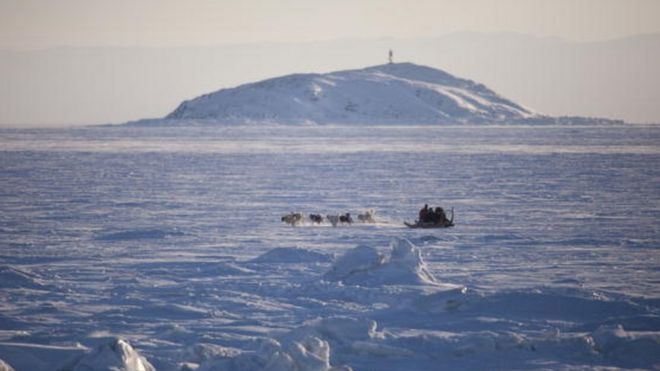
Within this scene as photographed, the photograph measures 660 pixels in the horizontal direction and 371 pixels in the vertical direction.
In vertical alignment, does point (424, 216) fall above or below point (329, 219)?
above

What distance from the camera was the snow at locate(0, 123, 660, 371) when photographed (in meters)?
13.1

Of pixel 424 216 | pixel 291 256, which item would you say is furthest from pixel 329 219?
pixel 291 256

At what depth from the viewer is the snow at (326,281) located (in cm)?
1315

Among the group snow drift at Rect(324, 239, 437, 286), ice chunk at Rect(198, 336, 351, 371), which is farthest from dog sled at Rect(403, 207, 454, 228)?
ice chunk at Rect(198, 336, 351, 371)

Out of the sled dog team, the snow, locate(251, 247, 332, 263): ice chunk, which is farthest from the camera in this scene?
the sled dog team

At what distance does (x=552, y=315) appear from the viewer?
1540 centimetres

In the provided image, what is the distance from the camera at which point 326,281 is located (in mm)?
18125

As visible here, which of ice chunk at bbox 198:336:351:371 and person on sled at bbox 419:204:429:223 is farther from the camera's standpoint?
person on sled at bbox 419:204:429:223

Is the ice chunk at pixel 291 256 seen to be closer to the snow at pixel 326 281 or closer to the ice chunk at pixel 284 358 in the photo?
the snow at pixel 326 281

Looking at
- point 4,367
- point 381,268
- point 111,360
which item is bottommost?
point 4,367

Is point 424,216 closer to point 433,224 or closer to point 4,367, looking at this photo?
point 433,224

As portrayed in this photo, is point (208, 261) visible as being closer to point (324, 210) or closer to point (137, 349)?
point (137, 349)

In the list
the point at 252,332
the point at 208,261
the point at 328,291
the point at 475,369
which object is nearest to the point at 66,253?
the point at 208,261

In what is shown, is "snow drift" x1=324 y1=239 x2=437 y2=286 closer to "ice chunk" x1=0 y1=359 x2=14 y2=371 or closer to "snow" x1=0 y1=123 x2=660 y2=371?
"snow" x1=0 y1=123 x2=660 y2=371
